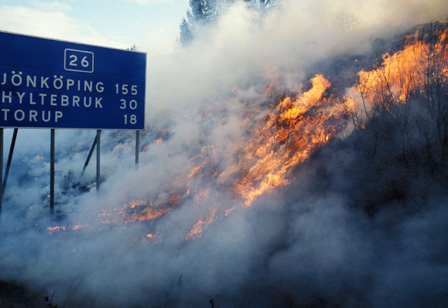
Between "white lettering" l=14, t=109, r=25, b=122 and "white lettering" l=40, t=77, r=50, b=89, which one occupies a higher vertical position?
"white lettering" l=40, t=77, r=50, b=89

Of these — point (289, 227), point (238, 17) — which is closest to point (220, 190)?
point (289, 227)

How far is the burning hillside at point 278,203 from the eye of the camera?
449 cm

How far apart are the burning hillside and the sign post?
1650 millimetres

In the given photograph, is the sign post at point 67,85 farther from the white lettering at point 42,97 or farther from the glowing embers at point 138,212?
the glowing embers at point 138,212

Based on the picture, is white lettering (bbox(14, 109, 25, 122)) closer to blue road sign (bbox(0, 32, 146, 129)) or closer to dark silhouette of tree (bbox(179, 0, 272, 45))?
blue road sign (bbox(0, 32, 146, 129))

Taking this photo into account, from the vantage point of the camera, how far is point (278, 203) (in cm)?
612

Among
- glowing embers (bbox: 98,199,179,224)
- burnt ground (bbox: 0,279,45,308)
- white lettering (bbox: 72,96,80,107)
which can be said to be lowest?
burnt ground (bbox: 0,279,45,308)

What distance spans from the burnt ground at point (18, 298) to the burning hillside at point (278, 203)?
0.52ft

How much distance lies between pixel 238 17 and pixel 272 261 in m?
11.2

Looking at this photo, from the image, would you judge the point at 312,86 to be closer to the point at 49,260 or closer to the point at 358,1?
the point at 358,1

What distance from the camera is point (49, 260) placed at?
5246mm

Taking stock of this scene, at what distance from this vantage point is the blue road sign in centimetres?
604

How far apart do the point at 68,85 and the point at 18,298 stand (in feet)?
13.8

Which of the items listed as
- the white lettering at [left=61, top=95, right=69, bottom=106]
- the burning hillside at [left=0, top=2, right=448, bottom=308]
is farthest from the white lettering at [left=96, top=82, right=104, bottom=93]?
the burning hillside at [left=0, top=2, right=448, bottom=308]
